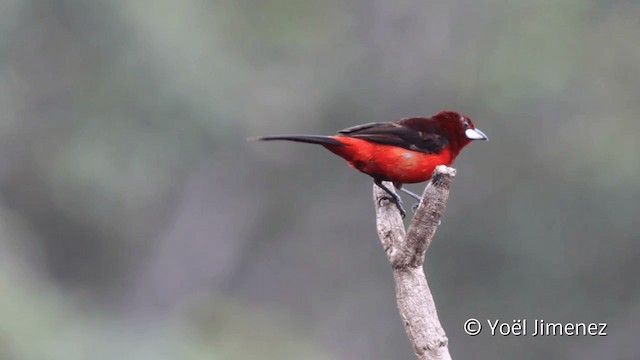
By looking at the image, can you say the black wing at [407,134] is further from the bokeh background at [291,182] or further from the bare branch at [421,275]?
the bokeh background at [291,182]

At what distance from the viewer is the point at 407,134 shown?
6281 mm

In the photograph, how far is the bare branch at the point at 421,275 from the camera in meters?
5.18

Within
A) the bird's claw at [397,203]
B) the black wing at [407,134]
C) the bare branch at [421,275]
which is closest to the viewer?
the bare branch at [421,275]

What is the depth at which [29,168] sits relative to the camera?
17141 mm

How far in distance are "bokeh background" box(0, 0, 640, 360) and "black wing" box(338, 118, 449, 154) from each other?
950 cm

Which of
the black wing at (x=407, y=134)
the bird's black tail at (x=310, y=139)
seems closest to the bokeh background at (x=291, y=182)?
the black wing at (x=407, y=134)

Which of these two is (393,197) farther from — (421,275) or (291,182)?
(291,182)

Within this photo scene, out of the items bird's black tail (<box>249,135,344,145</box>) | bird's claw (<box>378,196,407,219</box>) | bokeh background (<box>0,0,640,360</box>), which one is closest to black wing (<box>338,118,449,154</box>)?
bird's black tail (<box>249,135,344,145</box>)

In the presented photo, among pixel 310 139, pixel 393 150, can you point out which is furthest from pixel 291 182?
pixel 310 139

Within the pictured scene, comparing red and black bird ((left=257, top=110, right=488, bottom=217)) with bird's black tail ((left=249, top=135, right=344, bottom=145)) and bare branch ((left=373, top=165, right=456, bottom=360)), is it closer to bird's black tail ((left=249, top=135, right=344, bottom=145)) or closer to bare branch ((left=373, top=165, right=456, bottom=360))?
bird's black tail ((left=249, top=135, right=344, bottom=145))

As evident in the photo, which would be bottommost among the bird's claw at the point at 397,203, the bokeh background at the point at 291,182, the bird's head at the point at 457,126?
the bird's claw at the point at 397,203

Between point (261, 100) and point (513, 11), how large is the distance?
4056 millimetres

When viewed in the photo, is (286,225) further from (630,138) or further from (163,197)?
(630,138)

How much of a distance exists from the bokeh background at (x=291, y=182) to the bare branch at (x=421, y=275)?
10.2 metres
